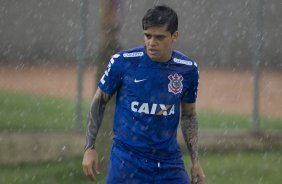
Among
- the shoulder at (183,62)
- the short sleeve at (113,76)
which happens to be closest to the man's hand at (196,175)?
the shoulder at (183,62)

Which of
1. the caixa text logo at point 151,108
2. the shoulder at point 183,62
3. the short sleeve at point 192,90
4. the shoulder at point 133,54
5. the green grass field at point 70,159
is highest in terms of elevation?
the shoulder at point 133,54

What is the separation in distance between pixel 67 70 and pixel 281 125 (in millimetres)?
8327

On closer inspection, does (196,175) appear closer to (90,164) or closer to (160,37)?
(90,164)

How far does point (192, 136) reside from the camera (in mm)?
5488

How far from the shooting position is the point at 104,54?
26.5ft

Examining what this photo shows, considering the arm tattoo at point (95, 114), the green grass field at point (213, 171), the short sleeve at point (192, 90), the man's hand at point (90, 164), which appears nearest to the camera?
the man's hand at point (90, 164)

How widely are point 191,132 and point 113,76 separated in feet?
2.52

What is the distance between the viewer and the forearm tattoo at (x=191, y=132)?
545 centimetres

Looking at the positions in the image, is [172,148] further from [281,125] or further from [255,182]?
[281,125]

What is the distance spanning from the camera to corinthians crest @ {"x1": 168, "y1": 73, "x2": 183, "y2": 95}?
204 inches

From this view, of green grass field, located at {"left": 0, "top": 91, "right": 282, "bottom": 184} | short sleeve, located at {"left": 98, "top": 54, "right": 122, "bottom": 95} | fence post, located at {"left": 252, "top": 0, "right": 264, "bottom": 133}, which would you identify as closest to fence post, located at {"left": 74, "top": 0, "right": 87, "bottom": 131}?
green grass field, located at {"left": 0, "top": 91, "right": 282, "bottom": 184}

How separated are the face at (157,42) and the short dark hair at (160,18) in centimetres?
3

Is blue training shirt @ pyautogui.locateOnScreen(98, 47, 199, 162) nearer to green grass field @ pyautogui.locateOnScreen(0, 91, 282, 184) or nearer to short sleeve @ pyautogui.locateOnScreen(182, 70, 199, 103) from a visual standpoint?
short sleeve @ pyautogui.locateOnScreen(182, 70, 199, 103)

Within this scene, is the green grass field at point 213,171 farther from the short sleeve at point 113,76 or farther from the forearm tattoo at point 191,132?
the short sleeve at point 113,76
